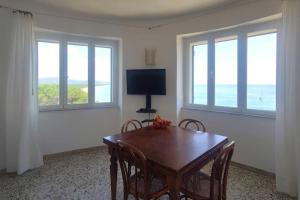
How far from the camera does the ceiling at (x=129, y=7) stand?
3.31 meters

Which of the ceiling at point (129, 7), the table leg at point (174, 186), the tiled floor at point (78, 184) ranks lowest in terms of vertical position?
the tiled floor at point (78, 184)

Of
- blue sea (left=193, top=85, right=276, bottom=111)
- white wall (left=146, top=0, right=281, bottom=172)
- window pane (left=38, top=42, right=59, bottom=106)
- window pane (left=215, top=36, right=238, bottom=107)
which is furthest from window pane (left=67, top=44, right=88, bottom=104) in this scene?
window pane (left=215, top=36, right=238, bottom=107)

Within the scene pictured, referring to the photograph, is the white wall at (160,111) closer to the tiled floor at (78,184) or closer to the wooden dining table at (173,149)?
the tiled floor at (78,184)

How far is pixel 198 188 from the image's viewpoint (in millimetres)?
1921

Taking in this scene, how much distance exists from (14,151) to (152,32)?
3.16 meters

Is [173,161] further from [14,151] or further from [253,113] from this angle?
[14,151]

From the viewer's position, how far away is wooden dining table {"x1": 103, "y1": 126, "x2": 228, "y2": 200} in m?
1.59

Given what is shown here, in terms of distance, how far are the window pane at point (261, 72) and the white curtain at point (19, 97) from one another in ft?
10.9

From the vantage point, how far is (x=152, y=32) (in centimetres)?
436

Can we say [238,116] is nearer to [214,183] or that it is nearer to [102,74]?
[214,183]

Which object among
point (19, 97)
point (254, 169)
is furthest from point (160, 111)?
point (19, 97)

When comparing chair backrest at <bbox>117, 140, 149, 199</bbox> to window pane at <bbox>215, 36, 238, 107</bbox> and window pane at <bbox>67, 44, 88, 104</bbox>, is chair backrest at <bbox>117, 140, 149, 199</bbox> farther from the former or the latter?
window pane at <bbox>67, 44, 88, 104</bbox>

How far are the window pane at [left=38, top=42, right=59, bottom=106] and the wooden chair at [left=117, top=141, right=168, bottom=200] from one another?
8.15 ft

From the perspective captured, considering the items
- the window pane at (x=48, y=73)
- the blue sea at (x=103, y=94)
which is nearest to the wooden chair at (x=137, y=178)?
the window pane at (x=48, y=73)
